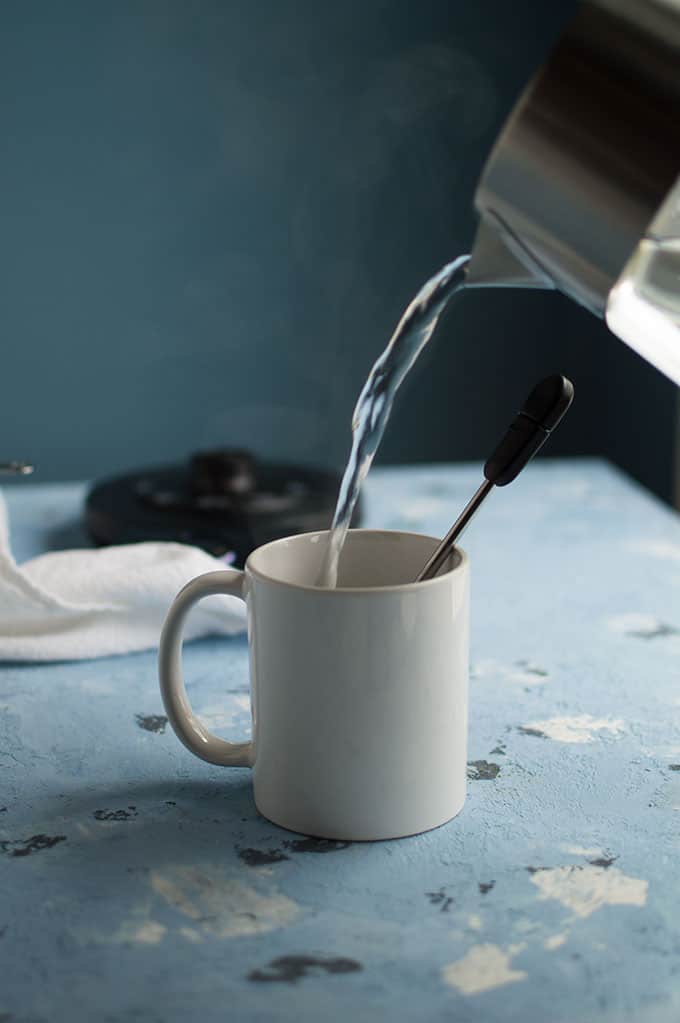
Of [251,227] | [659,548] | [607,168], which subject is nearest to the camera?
[607,168]

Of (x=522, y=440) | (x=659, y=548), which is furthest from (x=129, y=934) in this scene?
(x=659, y=548)

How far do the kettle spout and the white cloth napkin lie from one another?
13.5 inches

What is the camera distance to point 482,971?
46 centimetres

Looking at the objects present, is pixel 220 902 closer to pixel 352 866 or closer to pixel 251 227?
pixel 352 866

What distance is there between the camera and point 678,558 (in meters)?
1.01

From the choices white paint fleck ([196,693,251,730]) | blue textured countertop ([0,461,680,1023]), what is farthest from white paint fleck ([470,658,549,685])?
white paint fleck ([196,693,251,730])

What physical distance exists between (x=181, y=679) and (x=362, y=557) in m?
0.12

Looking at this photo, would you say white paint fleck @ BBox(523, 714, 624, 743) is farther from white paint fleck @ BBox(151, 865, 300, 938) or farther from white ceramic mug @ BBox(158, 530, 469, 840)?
white paint fleck @ BBox(151, 865, 300, 938)

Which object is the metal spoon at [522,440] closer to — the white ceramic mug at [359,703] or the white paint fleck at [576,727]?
the white ceramic mug at [359,703]

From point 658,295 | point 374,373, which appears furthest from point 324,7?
point 658,295

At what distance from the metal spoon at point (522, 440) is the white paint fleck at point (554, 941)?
19 centimetres

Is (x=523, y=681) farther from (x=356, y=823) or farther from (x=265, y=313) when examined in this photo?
(x=265, y=313)

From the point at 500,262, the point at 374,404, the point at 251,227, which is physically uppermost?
the point at 500,262

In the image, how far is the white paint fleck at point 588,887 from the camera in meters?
0.51
